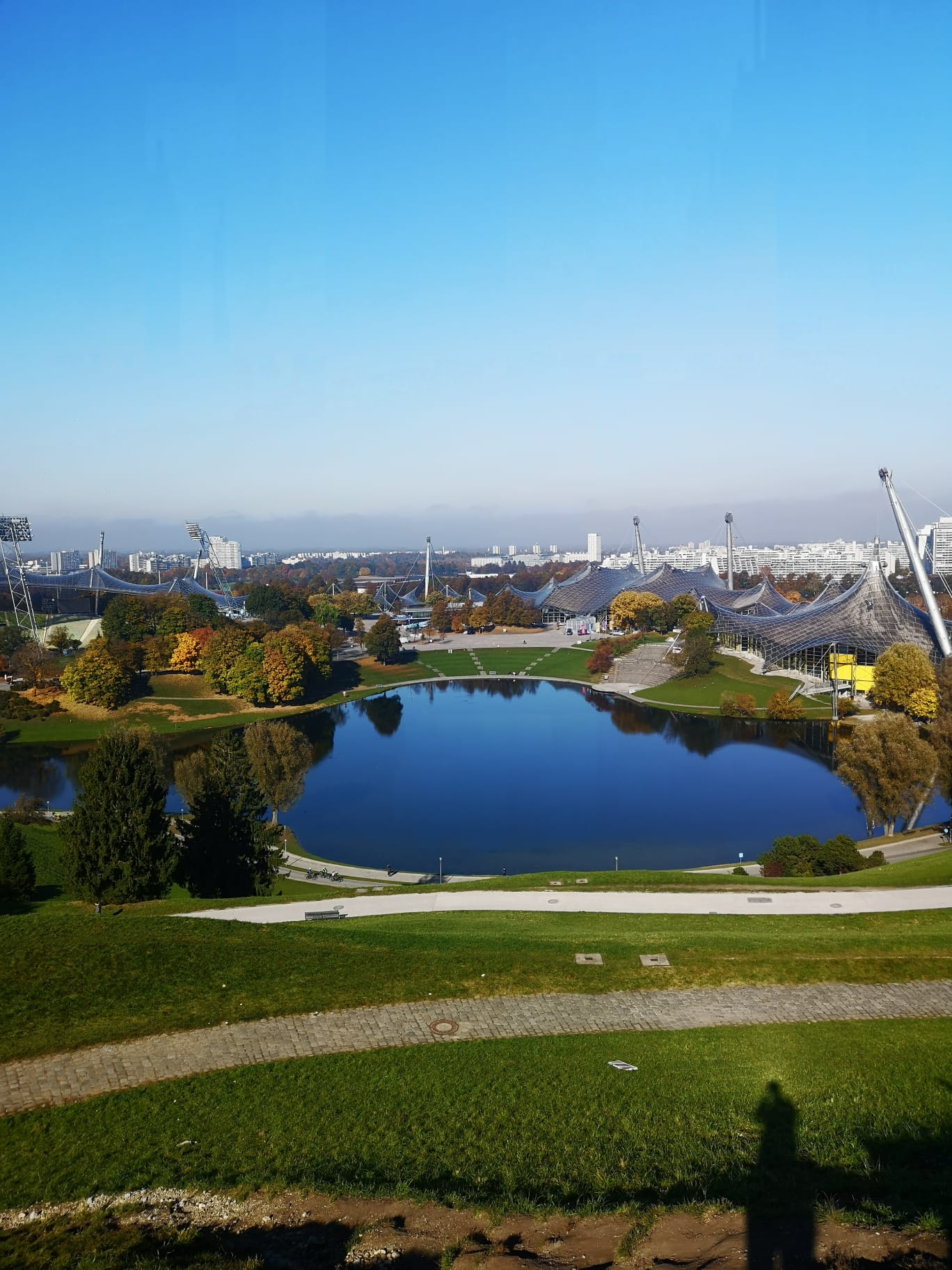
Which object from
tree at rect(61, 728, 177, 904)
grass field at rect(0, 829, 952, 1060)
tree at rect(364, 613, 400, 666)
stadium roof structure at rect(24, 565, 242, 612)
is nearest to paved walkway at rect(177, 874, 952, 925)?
tree at rect(61, 728, 177, 904)

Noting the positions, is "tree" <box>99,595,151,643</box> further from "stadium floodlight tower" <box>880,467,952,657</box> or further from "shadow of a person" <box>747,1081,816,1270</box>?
"shadow of a person" <box>747,1081,816,1270</box>

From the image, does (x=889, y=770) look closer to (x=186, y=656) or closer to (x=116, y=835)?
(x=116, y=835)

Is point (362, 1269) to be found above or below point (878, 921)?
above

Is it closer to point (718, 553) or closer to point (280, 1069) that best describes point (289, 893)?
point (280, 1069)

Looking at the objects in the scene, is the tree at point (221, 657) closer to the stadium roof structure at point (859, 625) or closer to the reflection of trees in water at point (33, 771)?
the reflection of trees in water at point (33, 771)

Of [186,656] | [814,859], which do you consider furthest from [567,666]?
[814,859]

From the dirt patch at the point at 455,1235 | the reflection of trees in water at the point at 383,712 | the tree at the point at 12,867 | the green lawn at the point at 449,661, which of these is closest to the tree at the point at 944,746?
the dirt patch at the point at 455,1235

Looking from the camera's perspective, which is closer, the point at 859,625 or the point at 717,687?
the point at 859,625

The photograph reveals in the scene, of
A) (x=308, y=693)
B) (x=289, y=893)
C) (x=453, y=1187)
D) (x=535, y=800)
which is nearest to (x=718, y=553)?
(x=308, y=693)
